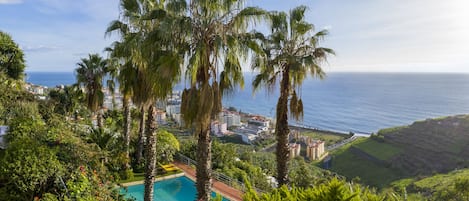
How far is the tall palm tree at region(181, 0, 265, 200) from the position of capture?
16.5ft

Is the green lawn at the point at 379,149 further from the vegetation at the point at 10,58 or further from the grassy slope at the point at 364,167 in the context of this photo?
the vegetation at the point at 10,58

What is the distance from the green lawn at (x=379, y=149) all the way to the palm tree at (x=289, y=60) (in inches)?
1687

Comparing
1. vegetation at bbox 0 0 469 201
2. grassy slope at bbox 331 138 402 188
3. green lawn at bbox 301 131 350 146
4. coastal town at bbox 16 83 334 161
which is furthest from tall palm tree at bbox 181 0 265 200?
green lawn at bbox 301 131 350 146

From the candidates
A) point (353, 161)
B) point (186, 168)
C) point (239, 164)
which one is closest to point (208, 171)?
point (186, 168)

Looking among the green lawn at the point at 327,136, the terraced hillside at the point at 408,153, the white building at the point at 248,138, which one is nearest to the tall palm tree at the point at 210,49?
the terraced hillside at the point at 408,153

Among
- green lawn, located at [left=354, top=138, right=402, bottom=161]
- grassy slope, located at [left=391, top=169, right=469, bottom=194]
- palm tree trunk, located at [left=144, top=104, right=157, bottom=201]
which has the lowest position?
green lawn, located at [left=354, top=138, right=402, bottom=161]

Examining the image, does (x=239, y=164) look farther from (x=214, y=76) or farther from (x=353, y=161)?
(x=353, y=161)

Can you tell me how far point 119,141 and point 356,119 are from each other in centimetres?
8088

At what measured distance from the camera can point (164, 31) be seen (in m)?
4.78

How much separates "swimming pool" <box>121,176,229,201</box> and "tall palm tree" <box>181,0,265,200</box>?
675cm

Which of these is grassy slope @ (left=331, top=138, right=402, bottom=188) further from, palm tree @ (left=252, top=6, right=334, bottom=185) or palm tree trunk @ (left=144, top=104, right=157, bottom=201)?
palm tree trunk @ (left=144, top=104, right=157, bottom=201)

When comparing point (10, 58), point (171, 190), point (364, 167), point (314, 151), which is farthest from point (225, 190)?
point (364, 167)

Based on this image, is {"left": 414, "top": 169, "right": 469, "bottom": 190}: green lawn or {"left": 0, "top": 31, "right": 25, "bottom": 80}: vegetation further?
{"left": 414, "top": 169, "right": 469, "bottom": 190}: green lawn

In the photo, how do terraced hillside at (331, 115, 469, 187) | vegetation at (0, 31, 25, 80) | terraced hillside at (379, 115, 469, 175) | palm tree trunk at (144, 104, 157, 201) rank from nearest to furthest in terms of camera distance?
palm tree trunk at (144, 104, 157, 201) < vegetation at (0, 31, 25, 80) < terraced hillside at (331, 115, 469, 187) < terraced hillside at (379, 115, 469, 175)
